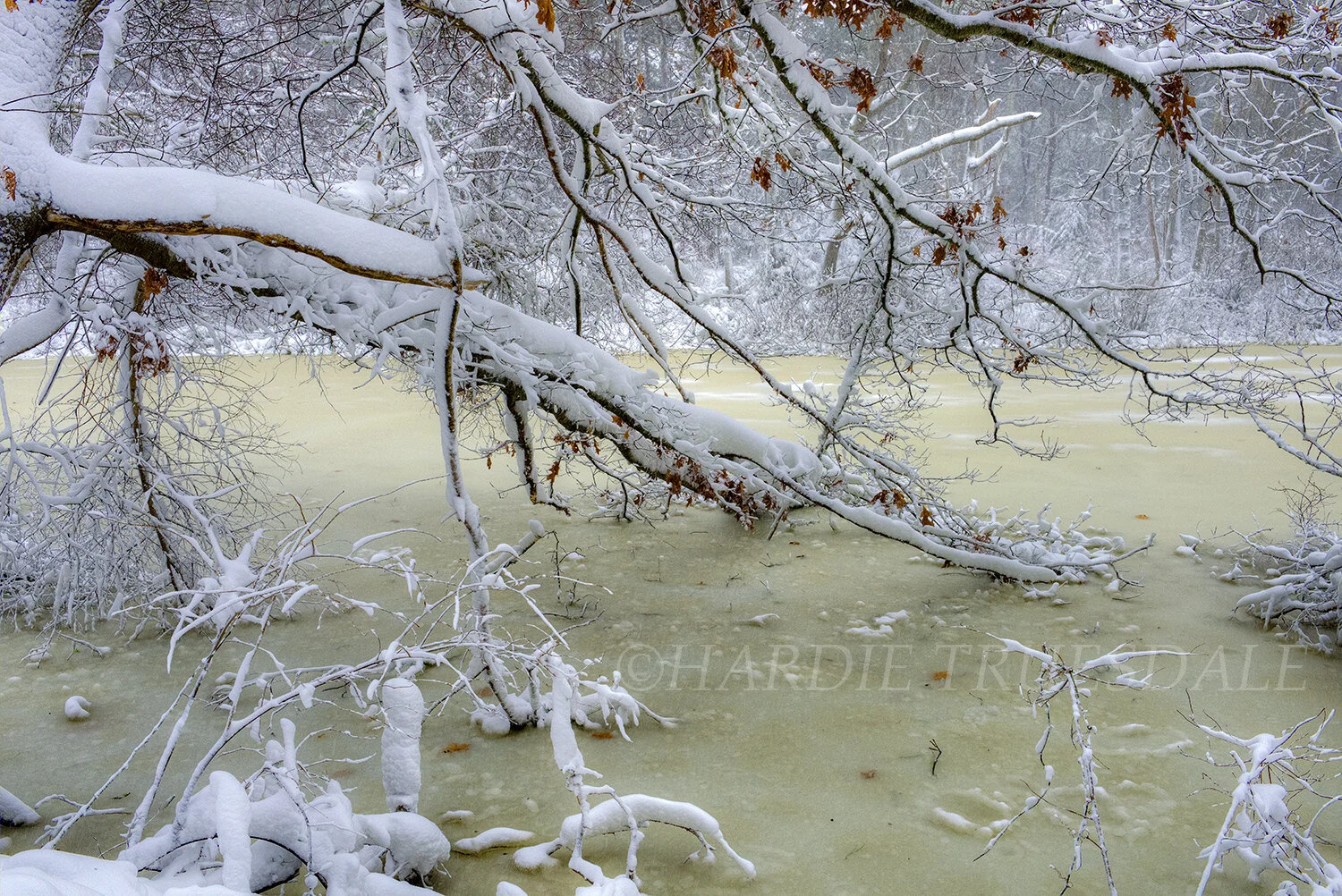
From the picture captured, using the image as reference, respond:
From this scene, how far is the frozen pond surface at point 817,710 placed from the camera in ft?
10.3

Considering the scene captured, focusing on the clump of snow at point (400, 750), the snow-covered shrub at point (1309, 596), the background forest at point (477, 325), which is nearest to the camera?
the background forest at point (477, 325)

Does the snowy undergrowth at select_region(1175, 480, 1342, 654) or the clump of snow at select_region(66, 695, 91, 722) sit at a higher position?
the snowy undergrowth at select_region(1175, 480, 1342, 654)

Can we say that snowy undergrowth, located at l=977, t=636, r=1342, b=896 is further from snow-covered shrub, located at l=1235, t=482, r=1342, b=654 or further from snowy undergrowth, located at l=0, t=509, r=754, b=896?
snow-covered shrub, located at l=1235, t=482, r=1342, b=654

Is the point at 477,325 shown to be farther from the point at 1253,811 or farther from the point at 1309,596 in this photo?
the point at 1309,596

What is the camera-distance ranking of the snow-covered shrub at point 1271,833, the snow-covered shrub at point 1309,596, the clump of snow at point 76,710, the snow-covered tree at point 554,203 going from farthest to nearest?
the snow-covered shrub at point 1309,596
the clump of snow at point 76,710
the snow-covered tree at point 554,203
the snow-covered shrub at point 1271,833

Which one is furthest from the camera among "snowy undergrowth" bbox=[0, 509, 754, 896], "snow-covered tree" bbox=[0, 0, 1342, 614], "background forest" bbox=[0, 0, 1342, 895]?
"snow-covered tree" bbox=[0, 0, 1342, 614]

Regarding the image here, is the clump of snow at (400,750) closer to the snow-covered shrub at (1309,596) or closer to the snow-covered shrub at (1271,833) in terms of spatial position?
the snow-covered shrub at (1271,833)

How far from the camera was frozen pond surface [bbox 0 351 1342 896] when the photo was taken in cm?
314

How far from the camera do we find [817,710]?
13.8 feet

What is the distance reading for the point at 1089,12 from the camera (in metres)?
3.82

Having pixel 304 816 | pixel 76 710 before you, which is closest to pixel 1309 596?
pixel 304 816

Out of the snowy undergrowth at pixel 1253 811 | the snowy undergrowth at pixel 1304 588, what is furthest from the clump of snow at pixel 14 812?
the snowy undergrowth at pixel 1304 588

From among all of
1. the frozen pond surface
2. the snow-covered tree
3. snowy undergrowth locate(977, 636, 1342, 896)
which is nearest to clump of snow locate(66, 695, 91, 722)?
the frozen pond surface

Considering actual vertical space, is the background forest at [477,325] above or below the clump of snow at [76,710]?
above
